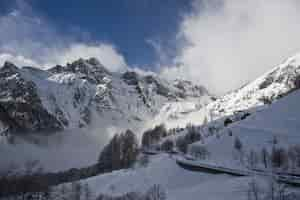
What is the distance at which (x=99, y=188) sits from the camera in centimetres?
7194

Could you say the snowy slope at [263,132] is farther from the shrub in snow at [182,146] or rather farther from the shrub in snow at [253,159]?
the shrub in snow at [182,146]

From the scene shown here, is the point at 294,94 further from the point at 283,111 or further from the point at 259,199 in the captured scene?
the point at 259,199

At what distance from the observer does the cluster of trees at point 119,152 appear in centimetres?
12747

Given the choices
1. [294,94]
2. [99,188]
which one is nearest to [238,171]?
[99,188]

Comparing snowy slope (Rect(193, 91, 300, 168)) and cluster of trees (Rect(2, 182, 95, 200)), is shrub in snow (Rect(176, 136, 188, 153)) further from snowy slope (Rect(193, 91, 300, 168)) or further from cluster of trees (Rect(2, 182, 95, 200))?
cluster of trees (Rect(2, 182, 95, 200))

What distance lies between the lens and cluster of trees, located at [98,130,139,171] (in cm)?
12747

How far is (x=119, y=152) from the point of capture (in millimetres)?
139375

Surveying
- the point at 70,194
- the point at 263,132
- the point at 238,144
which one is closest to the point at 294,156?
the point at 238,144

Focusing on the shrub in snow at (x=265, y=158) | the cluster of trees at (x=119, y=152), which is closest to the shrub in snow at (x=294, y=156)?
the shrub in snow at (x=265, y=158)

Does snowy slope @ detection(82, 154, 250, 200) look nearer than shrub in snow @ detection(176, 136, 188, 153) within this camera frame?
Yes

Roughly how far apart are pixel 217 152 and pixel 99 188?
4405 cm

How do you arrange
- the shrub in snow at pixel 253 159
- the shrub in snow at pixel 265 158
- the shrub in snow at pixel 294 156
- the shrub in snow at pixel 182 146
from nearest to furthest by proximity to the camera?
the shrub in snow at pixel 294 156, the shrub in snow at pixel 265 158, the shrub in snow at pixel 253 159, the shrub in snow at pixel 182 146

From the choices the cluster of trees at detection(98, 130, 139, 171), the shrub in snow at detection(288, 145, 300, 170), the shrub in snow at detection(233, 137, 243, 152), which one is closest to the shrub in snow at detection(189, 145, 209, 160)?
the shrub in snow at detection(233, 137, 243, 152)

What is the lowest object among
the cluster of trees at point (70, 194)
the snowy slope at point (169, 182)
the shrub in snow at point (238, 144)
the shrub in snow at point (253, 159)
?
the cluster of trees at point (70, 194)
